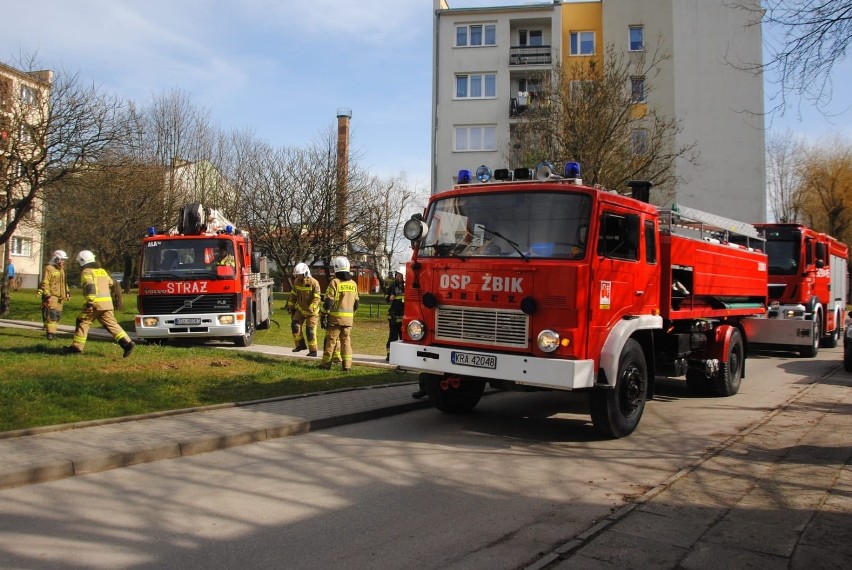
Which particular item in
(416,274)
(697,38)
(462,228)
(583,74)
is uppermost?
(697,38)

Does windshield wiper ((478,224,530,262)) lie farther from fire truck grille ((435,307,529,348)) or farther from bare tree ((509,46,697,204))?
bare tree ((509,46,697,204))

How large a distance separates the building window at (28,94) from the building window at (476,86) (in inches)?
916

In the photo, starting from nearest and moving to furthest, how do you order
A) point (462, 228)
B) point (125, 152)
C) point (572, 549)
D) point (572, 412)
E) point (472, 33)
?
point (572, 549) < point (462, 228) < point (572, 412) < point (125, 152) < point (472, 33)

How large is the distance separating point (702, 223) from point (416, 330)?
5019mm

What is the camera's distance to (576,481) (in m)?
6.09

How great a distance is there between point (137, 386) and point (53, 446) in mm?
3092

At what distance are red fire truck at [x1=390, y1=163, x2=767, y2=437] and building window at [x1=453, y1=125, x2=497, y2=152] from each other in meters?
30.1

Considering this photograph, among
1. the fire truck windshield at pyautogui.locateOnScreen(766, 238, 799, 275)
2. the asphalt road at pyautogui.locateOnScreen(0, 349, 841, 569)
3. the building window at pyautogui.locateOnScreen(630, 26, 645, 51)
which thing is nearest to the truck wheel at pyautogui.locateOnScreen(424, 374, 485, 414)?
the asphalt road at pyautogui.locateOnScreen(0, 349, 841, 569)

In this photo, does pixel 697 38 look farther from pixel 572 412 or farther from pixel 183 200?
pixel 572 412

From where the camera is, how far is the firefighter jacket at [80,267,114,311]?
11.9 meters

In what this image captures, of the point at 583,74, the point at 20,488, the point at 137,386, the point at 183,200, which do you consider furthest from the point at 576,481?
the point at 183,200

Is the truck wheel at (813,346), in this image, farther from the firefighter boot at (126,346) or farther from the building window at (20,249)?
the building window at (20,249)

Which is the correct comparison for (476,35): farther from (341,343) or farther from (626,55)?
(341,343)

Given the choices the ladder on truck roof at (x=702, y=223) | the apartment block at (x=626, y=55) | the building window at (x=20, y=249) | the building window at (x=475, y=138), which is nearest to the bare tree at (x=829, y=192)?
the apartment block at (x=626, y=55)
